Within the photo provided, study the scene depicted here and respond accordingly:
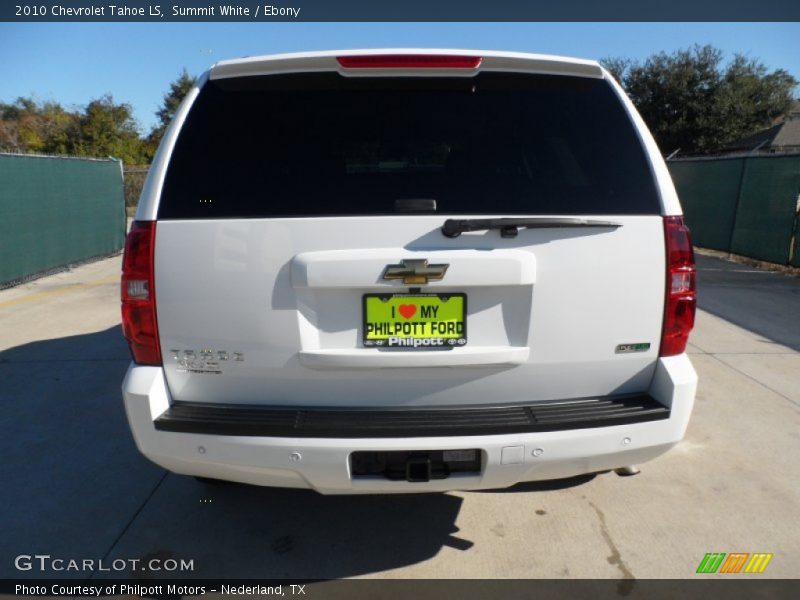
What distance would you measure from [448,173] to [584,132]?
61 cm

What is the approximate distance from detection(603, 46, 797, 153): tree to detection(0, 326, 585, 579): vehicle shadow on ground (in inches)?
1320

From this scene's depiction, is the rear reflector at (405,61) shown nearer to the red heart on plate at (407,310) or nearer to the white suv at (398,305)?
the white suv at (398,305)

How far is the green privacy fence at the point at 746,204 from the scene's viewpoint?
10164 mm

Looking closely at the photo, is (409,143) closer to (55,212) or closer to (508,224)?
(508,224)

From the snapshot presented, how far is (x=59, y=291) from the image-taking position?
28.4ft

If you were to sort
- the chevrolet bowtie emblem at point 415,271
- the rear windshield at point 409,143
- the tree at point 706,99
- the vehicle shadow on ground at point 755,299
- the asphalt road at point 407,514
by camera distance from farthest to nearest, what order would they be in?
the tree at point 706,99, the vehicle shadow on ground at point 755,299, the asphalt road at point 407,514, the rear windshield at point 409,143, the chevrolet bowtie emblem at point 415,271

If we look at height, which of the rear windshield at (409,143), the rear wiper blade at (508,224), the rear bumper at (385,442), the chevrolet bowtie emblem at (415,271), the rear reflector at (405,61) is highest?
the rear reflector at (405,61)

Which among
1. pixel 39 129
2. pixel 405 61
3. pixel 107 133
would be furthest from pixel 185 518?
pixel 39 129

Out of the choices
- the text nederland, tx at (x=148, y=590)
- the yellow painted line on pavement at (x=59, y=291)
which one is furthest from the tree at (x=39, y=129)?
the text nederland, tx at (x=148, y=590)

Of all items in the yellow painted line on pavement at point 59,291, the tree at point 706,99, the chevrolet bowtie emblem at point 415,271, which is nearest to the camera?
the chevrolet bowtie emblem at point 415,271

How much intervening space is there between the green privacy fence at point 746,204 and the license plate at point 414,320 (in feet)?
32.9

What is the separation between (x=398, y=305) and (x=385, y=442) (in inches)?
19.3

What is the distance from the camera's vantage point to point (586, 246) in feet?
7.25

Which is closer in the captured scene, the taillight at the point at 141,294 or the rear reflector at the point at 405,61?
the taillight at the point at 141,294
